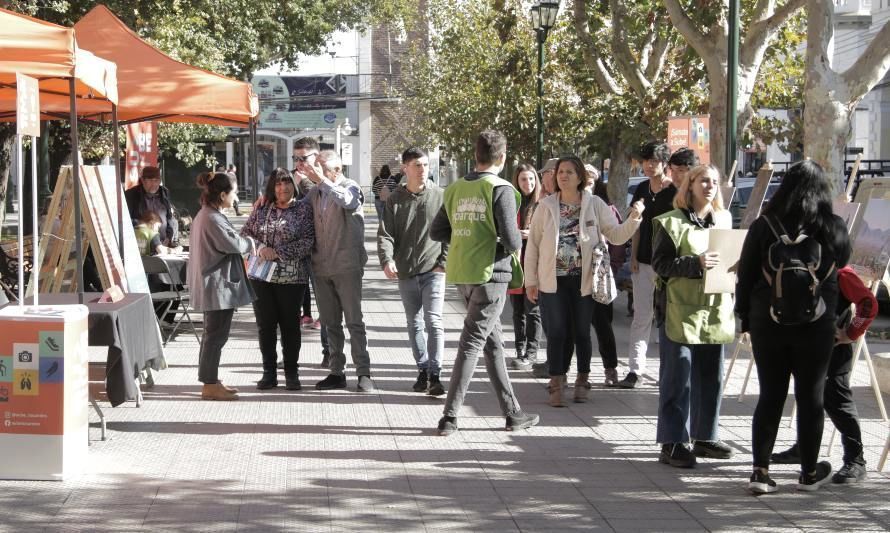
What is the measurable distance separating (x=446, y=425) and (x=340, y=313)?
2035 mm

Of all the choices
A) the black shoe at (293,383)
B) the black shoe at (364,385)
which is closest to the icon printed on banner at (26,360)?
the black shoe at (293,383)

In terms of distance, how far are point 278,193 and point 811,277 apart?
15.3 ft

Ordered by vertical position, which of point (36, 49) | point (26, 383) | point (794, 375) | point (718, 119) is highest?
point (718, 119)

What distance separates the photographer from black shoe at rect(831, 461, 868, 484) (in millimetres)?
6668

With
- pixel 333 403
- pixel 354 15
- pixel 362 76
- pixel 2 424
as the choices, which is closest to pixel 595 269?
pixel 333 403

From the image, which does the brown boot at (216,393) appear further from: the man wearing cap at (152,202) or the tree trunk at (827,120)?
the tree trunk at (827,120)

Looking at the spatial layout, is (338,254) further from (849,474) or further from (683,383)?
(849,474)

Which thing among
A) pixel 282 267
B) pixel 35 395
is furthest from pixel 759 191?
pixel 35 395

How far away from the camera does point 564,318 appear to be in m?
8.83

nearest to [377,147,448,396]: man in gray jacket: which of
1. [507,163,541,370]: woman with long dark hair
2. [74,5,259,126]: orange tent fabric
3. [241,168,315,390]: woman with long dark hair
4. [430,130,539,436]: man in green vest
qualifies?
[241,168,315,390]: woman with long dark hair

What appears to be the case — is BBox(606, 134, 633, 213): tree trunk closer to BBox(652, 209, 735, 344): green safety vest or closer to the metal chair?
the metal chair

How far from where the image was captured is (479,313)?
779 centimetres

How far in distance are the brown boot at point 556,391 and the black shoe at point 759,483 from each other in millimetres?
2538

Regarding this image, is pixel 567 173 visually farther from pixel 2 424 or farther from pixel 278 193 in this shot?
pixel 2 424
